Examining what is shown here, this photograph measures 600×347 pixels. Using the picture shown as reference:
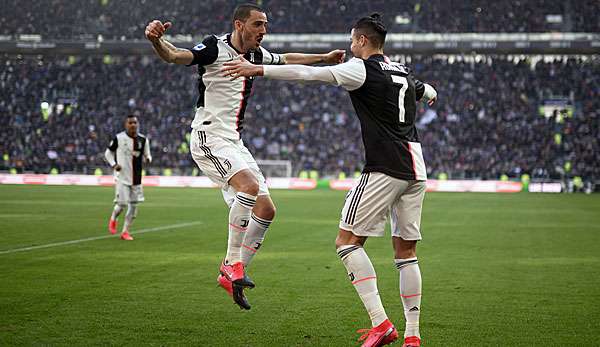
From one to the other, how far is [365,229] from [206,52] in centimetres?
227

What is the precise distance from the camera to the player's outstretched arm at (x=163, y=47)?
655cm

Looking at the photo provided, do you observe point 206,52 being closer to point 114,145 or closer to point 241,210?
point 241,210

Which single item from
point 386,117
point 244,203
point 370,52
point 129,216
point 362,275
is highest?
point 370,52

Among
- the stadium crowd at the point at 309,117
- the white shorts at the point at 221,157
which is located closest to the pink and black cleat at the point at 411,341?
the white shorts at the point at 221,157

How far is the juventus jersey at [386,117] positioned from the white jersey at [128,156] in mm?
11106

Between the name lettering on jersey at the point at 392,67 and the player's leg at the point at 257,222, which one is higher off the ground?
the name lettering on jersey at the point at 392,67

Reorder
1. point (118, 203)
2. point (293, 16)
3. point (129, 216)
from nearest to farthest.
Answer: point (129, 216), point (118, 203), point (293, 16)

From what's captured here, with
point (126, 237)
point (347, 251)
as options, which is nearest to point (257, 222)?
point (347, 251)

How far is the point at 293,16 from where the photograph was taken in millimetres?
50812

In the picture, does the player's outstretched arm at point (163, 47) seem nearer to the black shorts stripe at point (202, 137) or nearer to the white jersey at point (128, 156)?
the black shorts stripe at point (202, 137)

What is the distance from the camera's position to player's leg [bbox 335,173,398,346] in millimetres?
5977

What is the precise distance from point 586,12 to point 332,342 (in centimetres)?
4615

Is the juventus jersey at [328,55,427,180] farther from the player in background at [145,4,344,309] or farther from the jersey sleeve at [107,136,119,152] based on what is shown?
the jersey sleeve at [107,136,119,152]

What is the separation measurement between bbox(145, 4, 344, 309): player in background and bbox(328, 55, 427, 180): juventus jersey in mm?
1505
